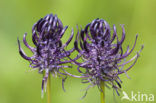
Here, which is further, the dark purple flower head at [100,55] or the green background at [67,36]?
the green background at [67,36]

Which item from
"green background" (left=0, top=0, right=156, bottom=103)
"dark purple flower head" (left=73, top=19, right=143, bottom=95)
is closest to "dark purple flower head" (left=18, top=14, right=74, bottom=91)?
"dark purple flower head" (left=73, top=19, right=143, bottom=95)

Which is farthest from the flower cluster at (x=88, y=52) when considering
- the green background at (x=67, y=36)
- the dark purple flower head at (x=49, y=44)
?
the green background at (x=67, y=36)

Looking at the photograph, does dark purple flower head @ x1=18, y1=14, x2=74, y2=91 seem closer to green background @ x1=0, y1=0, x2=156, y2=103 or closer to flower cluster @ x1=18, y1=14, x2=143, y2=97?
flower cluster @ x1=18, y1=14, x2=143, y2=97

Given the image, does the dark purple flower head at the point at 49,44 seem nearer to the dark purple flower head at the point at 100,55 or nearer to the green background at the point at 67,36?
the dark purple flower head at the point at 100,55

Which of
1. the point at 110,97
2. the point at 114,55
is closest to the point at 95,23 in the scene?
the point at 114,55

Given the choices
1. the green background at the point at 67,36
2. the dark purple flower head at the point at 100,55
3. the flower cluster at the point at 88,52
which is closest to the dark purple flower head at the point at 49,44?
the flower cluster at the point at 88,52

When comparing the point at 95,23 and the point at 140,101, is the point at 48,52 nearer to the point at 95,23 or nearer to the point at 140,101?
the point at 95,23

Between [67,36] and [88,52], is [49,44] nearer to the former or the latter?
Result: [88,52]

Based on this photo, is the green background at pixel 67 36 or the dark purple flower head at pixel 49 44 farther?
the green background at pixel 67 36

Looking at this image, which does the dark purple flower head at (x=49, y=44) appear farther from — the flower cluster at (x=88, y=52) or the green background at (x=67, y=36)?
the green background at (x=67, y=36)

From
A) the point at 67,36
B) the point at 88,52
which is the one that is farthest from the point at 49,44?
the point at 67,36
